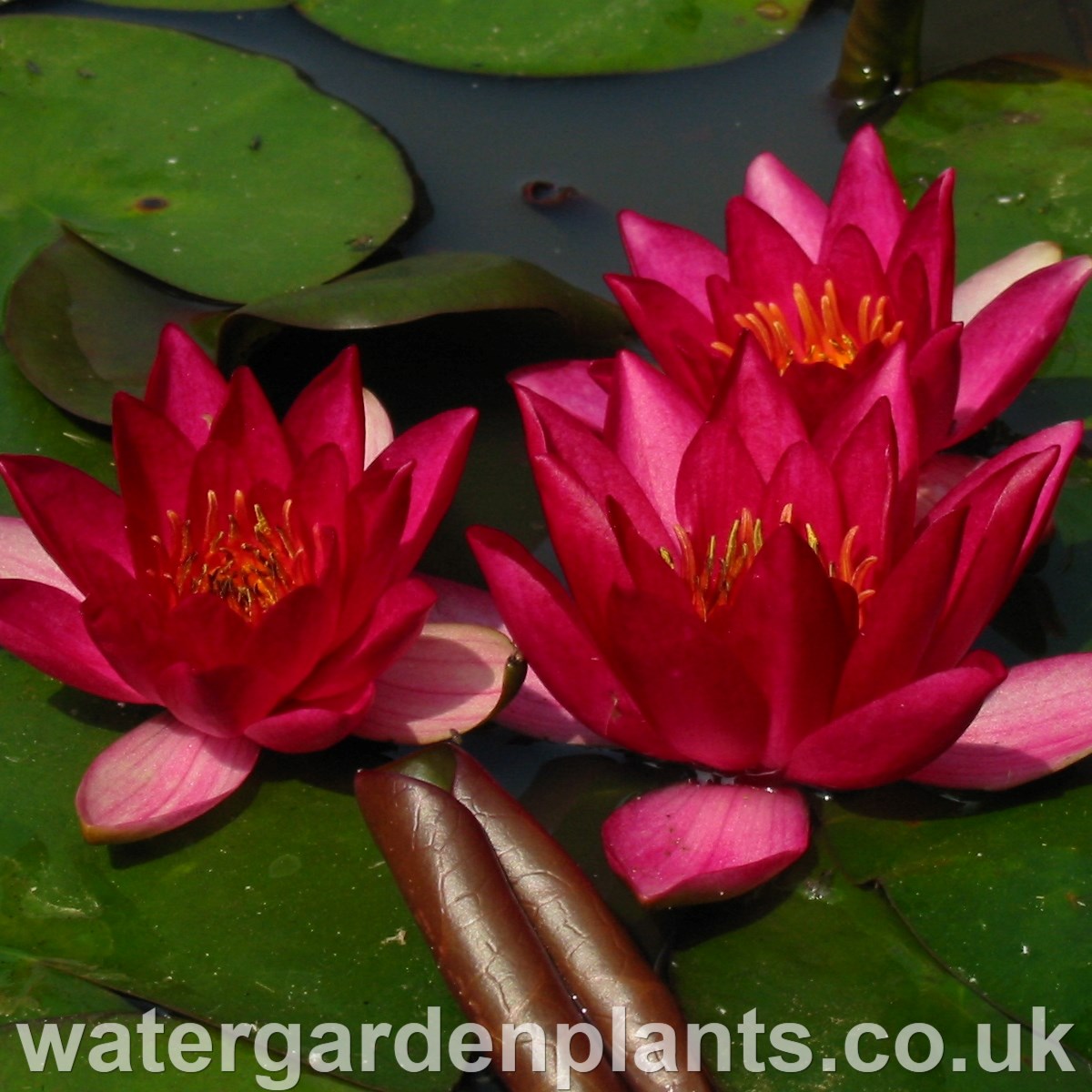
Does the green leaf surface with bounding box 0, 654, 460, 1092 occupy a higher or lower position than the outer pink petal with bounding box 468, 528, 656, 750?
lower

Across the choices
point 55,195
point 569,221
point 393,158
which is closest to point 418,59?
point 393,158

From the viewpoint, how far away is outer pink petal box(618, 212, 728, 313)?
2.12m

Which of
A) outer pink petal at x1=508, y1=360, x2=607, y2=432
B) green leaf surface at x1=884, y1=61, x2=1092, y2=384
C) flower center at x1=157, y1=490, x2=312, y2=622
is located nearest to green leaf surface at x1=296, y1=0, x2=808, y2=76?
green leaf surface at x1=884, y1=61, x2=1092, y2=384

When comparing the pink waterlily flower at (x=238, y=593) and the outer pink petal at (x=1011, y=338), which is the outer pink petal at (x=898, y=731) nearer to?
the pink waterlily flower at (x=238, y=593)

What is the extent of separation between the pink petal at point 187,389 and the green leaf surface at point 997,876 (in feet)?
3.54

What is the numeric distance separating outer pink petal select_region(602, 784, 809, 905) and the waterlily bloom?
620 millimetres

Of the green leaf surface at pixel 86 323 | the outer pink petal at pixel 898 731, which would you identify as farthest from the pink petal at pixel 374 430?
the outer pink petal at pixel 898 731

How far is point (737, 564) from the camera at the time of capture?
162 centimetres

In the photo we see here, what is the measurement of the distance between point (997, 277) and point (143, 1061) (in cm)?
184

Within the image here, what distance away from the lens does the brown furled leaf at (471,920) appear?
134 centimetres

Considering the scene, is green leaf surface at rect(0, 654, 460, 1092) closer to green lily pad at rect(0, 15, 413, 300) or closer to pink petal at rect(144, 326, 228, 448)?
pink petal at rect(144, 326, 228, 448)

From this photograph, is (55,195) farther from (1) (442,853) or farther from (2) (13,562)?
(1) (442,853)

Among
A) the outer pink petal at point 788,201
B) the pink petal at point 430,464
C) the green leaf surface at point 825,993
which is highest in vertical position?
the outer pink petal at point 788,201

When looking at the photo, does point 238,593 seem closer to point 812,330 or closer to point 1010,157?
point 812,330
